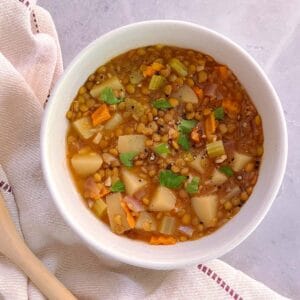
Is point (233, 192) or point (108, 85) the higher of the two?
point (108, 85)

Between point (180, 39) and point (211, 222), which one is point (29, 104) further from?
point (211, 222)

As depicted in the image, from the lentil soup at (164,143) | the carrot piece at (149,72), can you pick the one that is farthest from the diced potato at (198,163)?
the carrot piece at (149,72)

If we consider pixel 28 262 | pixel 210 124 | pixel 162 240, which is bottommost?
pixel 28 262

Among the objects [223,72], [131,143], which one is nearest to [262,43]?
[223,72]

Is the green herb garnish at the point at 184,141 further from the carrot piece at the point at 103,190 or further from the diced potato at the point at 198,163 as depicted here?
the carrot piece at the point at 103,190

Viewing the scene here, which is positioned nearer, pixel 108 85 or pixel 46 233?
pixel 108 85

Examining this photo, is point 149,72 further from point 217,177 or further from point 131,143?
point 217,177
